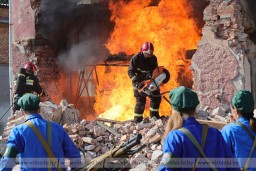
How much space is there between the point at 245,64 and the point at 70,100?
628 centimetres

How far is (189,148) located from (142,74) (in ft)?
18.5

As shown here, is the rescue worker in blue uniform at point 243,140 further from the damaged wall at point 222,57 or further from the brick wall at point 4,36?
the brick wall at point 4,36

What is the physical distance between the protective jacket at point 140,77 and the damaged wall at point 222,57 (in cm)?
120

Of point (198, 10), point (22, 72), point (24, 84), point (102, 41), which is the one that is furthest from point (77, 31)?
point (198, 10)

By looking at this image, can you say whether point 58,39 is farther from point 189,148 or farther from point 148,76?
point 189,148

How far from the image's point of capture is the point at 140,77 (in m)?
8.55

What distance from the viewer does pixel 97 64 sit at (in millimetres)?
12406

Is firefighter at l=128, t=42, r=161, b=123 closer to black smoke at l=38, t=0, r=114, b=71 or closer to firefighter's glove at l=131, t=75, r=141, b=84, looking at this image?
Answer: firefighter's glove at l=131, t=75, r=141, b=84

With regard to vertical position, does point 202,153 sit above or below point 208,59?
below

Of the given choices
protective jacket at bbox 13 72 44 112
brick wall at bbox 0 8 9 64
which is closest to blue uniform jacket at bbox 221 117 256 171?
protective jacket at bbox 13 72 44 112

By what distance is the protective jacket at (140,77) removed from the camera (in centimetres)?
846

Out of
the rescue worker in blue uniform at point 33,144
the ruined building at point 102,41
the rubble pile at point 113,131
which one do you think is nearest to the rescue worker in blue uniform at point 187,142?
the rescue worker in blue uniform at point 33,144

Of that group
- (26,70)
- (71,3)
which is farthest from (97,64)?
(26,70)

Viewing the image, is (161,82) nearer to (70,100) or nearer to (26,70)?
(26,70)
